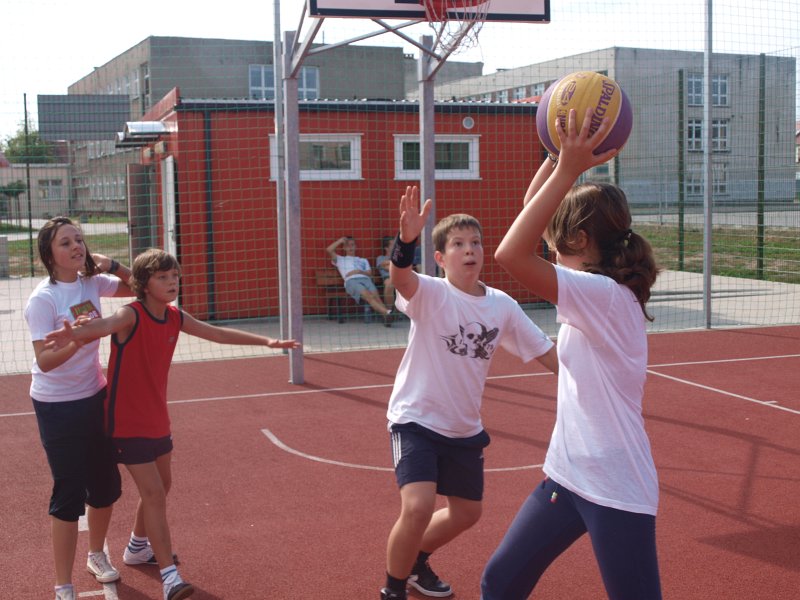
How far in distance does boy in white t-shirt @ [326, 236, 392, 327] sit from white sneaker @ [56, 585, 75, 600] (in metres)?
8.39

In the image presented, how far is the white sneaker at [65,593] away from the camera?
3807 mm

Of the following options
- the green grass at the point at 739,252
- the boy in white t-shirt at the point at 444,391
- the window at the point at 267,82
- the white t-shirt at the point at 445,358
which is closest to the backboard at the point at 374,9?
the boy in white t-shirt at the point at 444,391

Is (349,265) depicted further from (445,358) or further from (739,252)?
(445,358)

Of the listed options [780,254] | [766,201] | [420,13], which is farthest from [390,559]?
[780,254]

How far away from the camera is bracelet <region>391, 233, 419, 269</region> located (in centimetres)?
336

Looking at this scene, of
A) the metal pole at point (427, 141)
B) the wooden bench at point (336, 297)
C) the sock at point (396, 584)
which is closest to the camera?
the sock at point (396, 584)

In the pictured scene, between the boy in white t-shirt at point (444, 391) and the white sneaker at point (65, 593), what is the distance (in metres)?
1.36

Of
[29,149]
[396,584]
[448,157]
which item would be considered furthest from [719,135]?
[396,584]

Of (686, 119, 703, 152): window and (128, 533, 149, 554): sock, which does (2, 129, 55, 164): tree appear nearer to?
(128, 533, 149, 554): sock

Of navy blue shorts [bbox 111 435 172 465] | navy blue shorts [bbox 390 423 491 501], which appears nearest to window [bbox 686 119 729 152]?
navy blue shorts [bbox 390 423 491 501]

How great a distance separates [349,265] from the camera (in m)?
12.3

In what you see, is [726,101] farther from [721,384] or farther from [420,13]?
[420,13]

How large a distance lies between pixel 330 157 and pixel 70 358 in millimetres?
9391

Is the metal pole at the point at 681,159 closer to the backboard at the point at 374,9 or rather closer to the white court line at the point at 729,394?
the white court line at the point at 729,394
